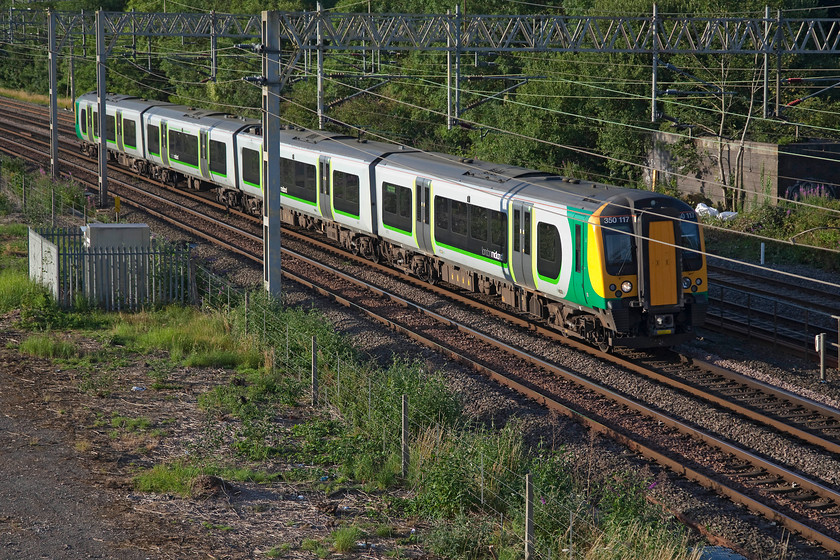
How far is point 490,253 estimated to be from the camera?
19.2 meters

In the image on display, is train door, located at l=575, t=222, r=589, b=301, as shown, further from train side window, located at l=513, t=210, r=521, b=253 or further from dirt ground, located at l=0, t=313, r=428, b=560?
dirt ground, located at l=0, t=313, r=428, b=560

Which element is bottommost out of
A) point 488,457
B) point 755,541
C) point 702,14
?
point 755,541

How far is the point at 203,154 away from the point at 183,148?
2067 mm

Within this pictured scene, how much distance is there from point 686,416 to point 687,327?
9.82 ft

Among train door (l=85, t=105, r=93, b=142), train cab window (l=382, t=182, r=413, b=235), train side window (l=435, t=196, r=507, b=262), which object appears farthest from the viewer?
train door (l=85, t=105, r=93, b=142)

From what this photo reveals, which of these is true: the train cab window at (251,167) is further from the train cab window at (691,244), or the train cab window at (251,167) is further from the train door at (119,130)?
the train cab window at (691,244)

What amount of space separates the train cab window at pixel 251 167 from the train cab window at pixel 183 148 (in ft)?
14.1

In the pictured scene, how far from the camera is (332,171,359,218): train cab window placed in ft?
80.4

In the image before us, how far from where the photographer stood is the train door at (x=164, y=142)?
118 feet

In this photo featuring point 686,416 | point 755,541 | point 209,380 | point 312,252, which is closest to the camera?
point 755,541

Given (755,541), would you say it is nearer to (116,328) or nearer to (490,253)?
(490,253)

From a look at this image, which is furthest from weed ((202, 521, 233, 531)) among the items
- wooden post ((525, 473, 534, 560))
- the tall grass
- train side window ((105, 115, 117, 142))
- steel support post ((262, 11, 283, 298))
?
train side window ((105, 115, 117, 142))

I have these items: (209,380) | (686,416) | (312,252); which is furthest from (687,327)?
(312,252)

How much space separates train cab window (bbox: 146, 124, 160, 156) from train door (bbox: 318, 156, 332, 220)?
42.1 ft
